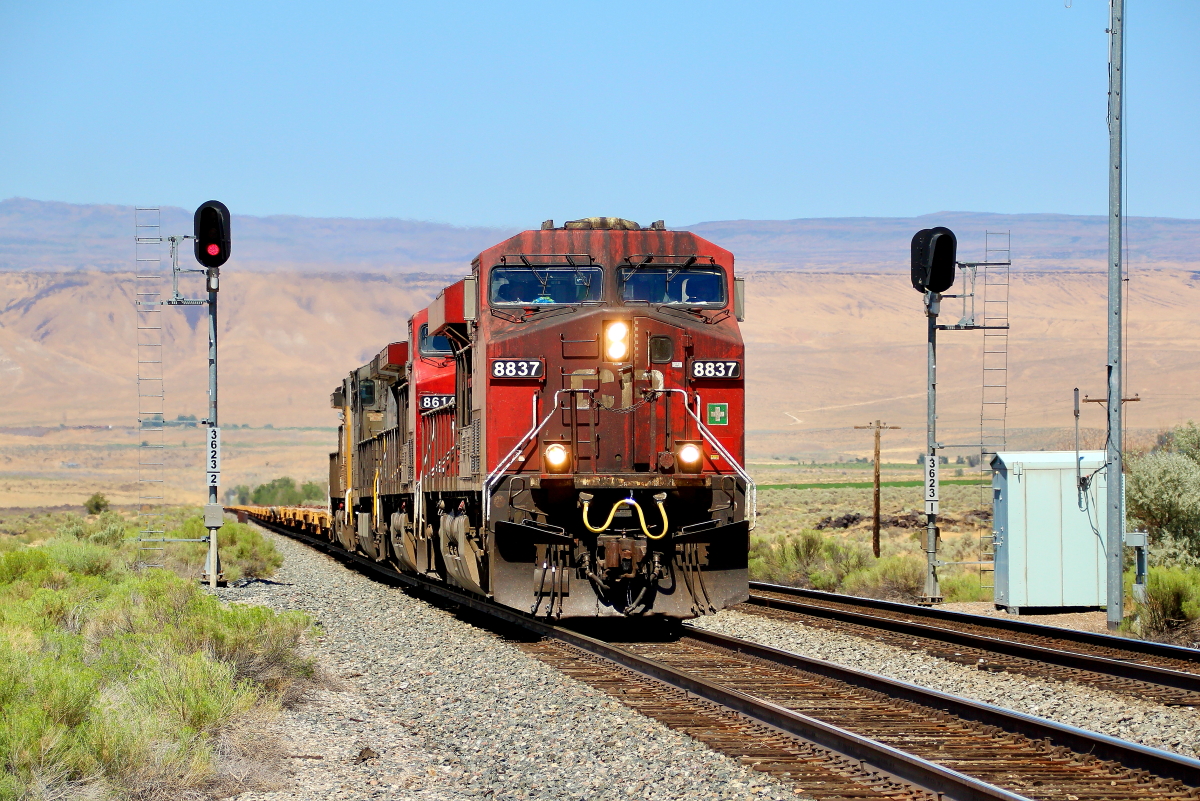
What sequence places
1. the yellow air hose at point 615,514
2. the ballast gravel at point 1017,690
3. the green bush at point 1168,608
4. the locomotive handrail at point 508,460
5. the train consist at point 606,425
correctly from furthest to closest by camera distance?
the green bush at point 1168,608 < the train consist at point 606,425 < the locomotive handrail at point 508,460 < the yellow air hose at point 615,514 < the ballast gravel at point 1017,690

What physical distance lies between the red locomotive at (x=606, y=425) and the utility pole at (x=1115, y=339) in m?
4.68

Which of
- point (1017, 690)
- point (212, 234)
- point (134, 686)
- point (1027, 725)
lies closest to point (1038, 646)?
point (1017, 690)

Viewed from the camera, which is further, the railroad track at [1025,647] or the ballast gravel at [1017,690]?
the railroad track at [1025,647]

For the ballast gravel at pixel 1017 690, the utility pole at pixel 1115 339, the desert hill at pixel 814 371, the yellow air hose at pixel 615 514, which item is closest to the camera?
the ballast gravel at pixel 1017 690

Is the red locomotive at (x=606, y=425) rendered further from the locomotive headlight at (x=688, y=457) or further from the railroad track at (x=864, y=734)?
the railroad track at (x=864, y=734)

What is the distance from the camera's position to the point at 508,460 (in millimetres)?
13367

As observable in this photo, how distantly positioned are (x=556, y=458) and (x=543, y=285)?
190 centimetres

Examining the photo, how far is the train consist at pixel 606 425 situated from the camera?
1324cm

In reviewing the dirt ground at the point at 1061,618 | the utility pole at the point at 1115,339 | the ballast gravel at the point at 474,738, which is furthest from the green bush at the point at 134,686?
the utility pole at the point at 1115,339

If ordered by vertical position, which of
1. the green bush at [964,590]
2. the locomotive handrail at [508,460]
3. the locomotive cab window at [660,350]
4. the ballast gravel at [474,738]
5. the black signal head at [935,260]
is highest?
the black signal head at [935,260]

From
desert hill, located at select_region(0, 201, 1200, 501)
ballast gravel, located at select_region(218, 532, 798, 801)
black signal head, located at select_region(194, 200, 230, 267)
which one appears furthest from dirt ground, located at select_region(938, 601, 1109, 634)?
desert hill, located at select_region(0, 201, 1200, 501)

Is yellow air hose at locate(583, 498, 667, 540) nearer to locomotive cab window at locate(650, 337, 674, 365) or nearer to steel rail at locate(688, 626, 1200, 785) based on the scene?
locomotive cab window at locate(650, 337, 674, 365)

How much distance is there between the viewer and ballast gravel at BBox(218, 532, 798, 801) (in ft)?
25.3

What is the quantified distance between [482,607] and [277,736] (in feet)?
28.5
